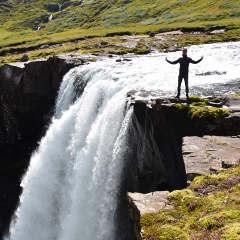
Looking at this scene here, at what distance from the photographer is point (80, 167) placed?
26453 millimetres

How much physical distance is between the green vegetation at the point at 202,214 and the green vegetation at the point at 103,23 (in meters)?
42.6

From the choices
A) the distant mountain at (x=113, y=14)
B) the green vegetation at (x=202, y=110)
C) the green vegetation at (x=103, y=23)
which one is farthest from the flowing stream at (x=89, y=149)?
the distant mountain at (x=113, y=14)

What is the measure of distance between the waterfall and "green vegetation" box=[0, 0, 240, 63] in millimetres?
24475

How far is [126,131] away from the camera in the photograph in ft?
Result: 75.5

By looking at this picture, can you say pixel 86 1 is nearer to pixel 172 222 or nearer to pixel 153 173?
pixel 153 173

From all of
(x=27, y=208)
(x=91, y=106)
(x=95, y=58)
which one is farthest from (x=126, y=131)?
(x=95, y=58)

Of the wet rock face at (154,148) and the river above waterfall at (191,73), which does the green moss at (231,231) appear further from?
the river above waterfall at (191,73)

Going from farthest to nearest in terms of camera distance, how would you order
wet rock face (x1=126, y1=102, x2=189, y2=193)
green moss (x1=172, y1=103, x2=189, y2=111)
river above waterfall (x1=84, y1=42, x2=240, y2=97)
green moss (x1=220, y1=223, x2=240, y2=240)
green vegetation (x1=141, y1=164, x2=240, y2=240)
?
river above waterfall (x1=84, y1=42, x2=240, y2=97) < green moss (x1=172, y1=103, x2=189, y2=111) < wet rock face (x1=126, y1=102, x2=189, y2=193) < green vegetation (x1=141, y1=164, x2=240, y2=240) < green moss (x1=220, y1=223, x2=240, y2=240)

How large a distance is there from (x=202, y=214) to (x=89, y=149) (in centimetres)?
1500

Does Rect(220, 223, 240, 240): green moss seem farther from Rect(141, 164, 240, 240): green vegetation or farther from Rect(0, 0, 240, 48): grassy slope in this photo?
Rect(0, 0, 240, 48): grassy slope

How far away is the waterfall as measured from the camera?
22.9 meters

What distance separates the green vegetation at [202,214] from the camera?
11.2 metres

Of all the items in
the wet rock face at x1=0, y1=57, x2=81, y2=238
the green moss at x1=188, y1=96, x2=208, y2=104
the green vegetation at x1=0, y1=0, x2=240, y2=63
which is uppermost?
the green vegetation at x1=0, y1=0, x2=240, y2=63

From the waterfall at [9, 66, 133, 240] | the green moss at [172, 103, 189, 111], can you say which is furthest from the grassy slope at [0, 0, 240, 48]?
the green moss at [172, 103, 189, 111]
